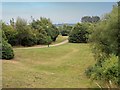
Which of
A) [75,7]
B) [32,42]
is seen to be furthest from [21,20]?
[75,7]

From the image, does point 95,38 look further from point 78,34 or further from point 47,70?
point 78,34

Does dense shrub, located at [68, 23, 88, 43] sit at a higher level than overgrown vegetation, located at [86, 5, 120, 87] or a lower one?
lower

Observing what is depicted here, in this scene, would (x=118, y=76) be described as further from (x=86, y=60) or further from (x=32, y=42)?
(x=32, y=42)

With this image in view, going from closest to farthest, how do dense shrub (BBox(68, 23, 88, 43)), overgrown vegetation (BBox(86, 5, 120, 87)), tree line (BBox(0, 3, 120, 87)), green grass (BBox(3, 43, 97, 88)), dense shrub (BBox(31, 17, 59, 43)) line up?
tree line (BBox(0, 3, 120, 87)) → green grass (BBox(3, 43, 97, 88)) → overgrown vegetation (BBox(86, 5, 120, 87)) → dense shrub (BBox(31, 17, 59, 43)) → dense shrub (BBox(68, 23, 88, 43))

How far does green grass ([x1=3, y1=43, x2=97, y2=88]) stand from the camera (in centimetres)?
709

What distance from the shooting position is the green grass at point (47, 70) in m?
7.09

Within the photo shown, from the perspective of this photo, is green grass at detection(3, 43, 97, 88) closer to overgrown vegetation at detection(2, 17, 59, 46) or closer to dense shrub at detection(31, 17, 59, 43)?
overgrown vegetation at detection(2, 17, 59, 46)

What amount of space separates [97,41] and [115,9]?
1358 millimetres

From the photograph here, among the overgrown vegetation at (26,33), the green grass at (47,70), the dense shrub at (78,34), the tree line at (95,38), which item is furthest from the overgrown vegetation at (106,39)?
the dense shrub at (78,34)

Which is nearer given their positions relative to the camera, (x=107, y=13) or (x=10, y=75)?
(x=10, y=75)

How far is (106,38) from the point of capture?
8219 millimetres

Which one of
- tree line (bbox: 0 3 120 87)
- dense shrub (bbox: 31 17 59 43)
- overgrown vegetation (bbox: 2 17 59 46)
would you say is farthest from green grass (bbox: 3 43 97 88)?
dense shrub (bbox: 31 17 59 43)

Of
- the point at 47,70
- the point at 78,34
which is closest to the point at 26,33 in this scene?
the point at 78,34

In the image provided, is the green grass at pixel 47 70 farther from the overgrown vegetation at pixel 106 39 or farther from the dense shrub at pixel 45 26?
the dense shrub at pixel 45 26
